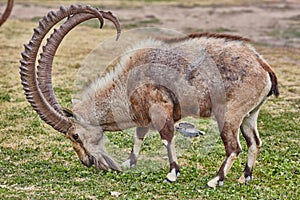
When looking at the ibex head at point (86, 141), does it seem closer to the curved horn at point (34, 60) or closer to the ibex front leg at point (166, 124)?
the curved horn at point (34, 60)

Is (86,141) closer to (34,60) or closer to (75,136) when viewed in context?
(75,136)

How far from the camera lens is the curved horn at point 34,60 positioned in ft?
26.0

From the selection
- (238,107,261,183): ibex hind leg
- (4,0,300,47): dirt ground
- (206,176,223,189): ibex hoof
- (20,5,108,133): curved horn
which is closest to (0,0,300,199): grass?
(206,176,223,189): ibex hoof

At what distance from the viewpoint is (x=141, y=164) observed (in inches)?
361

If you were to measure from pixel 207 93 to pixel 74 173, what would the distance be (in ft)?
7.30

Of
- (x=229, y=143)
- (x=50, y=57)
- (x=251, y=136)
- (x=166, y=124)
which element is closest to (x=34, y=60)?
(x=50, y=57)

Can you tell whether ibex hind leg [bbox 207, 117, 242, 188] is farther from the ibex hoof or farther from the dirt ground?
the dirt ground

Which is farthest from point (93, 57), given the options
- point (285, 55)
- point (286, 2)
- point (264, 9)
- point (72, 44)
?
point (286, 2)

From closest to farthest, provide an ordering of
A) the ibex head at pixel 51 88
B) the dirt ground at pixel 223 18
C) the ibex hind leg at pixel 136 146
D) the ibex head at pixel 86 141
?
the ibex head at pixel 51 88
the ibex head at pixel 86 141
the ibex hind leg at pixel 136 146
the dirt ground at pixel 223 18

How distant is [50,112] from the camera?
8.04m

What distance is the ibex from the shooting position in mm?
8062

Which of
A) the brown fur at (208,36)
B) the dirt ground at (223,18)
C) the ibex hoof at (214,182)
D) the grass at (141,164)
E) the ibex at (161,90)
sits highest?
the brown fur at (208,36)

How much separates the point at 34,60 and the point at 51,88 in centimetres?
53

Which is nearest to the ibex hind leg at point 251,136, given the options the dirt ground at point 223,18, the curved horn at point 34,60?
the curved horn at point 34,60
